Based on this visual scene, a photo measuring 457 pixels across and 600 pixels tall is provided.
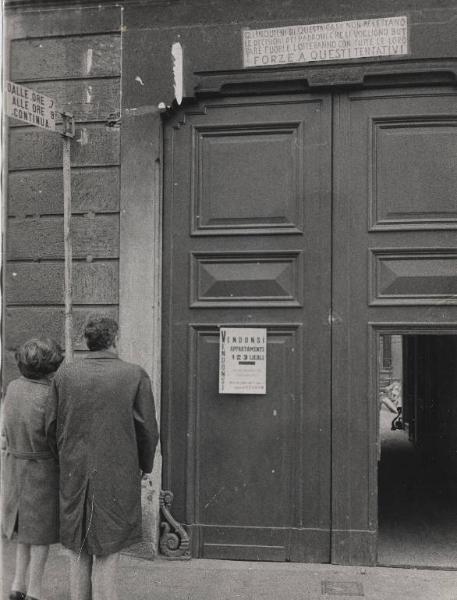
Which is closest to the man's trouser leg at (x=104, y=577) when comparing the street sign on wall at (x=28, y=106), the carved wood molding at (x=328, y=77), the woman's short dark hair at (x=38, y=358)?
the woman's short dark hair at (x=38, y=358)

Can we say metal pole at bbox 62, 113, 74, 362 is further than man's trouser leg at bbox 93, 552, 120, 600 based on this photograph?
Yes

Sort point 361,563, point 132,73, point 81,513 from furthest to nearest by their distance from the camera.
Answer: point 132,73 → point 361,563 → point 81,513

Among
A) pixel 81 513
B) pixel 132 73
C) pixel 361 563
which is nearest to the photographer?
pixel 81 513

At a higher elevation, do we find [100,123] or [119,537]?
[100,123]

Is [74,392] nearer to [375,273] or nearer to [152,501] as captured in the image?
[152,501]

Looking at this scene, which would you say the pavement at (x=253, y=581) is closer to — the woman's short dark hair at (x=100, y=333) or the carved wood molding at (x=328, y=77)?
the woman's short dark hair at (x=100, y=333)

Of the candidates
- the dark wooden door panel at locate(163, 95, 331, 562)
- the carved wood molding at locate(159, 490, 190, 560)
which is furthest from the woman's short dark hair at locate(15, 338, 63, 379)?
the carved wood molding at locate(159, 490, 190, 560)

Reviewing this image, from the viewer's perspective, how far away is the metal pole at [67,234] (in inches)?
200

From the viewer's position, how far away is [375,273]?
488 centimetres

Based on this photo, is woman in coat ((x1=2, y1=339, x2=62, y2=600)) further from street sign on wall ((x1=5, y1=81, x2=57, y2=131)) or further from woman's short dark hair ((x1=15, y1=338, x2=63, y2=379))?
street sign on wall ((x1=5, y1=81, x2=57, y2=131))

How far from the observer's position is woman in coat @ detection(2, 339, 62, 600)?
376 centimetres

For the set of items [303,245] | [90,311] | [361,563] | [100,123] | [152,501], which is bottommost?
[361,563]

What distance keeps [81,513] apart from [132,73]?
3.25 meters

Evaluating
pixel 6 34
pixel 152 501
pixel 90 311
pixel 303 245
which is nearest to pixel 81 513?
pixel 152 501
